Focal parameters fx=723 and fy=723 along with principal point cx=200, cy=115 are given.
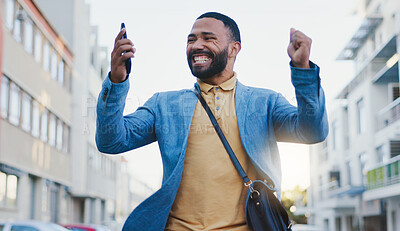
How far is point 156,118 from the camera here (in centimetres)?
263

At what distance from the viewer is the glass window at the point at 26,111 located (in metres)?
25.5

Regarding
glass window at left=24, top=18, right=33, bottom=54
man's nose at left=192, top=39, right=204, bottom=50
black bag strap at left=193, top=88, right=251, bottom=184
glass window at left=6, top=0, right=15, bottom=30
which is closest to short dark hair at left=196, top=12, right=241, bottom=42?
man's nose at left=192, top=39, right=204, bottom=50

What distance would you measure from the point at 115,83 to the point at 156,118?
35 centimetres

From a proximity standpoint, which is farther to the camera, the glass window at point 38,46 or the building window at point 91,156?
the building window at point 91,156

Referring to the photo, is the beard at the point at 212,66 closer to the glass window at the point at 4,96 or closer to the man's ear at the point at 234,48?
the man's ear at the point at 234,48

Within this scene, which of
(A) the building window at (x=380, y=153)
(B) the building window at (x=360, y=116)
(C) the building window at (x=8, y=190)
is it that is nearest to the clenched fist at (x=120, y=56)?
(C) the building window at (x=8, y=190)

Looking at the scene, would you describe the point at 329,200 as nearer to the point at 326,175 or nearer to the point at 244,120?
the point at 326,175

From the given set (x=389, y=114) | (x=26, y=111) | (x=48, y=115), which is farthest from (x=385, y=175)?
(x=26, y=111)

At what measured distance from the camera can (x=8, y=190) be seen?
23.5 metres

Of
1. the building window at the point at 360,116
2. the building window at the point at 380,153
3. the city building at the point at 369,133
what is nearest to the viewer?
the city building at the point at 369,133

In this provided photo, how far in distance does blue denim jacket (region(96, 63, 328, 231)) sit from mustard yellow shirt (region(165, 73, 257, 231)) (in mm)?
48

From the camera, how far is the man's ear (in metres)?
2.58

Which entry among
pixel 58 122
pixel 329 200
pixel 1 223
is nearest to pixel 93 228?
pixel 1 223

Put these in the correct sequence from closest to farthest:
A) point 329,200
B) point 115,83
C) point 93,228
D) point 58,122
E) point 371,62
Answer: point 115,83 → point 93,228 → point 58,122 → point 371,62 → point 329,200
